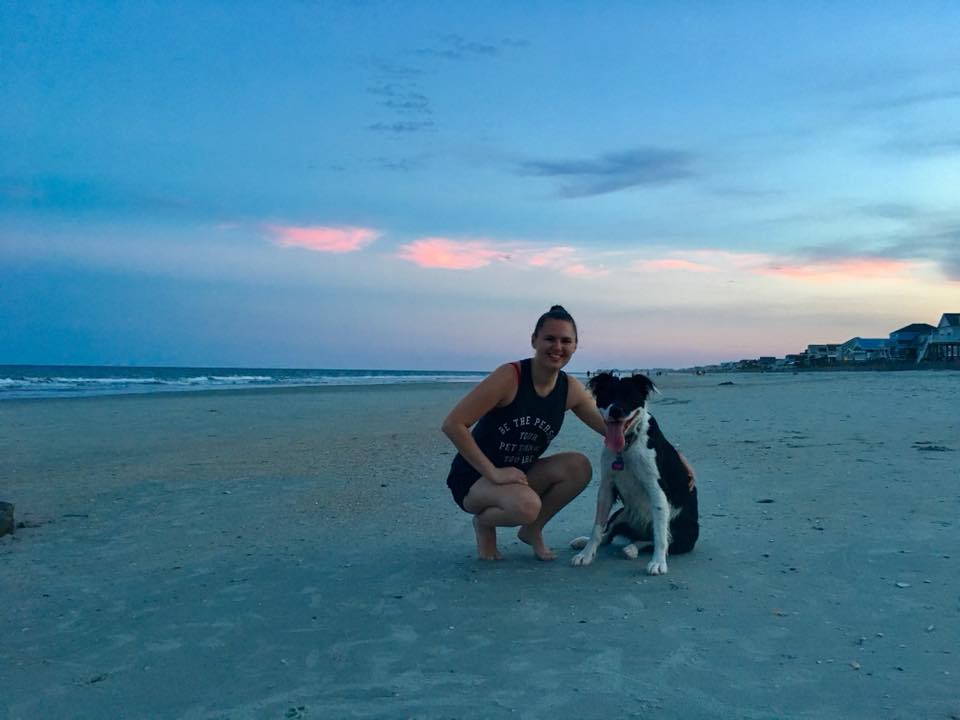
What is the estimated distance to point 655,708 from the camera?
2.62 meters

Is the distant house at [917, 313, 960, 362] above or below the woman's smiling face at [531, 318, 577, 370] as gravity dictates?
above

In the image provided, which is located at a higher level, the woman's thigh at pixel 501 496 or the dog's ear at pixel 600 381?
the dog's ear at pixel 600 381

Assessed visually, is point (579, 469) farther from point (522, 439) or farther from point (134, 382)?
point (134, 382)

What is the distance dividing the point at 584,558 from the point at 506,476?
717 mm

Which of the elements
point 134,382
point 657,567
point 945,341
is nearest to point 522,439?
point 657,567

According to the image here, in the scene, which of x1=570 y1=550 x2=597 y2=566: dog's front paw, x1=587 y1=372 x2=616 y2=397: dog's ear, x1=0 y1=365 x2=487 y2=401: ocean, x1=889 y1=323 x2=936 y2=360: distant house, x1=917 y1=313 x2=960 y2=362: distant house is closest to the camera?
x1=587 y1=372 x2=616 y2=397: dog's ear

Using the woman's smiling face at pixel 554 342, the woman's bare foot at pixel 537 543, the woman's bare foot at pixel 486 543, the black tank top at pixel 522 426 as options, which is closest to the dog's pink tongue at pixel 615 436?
the black tank top at pixel 522 426

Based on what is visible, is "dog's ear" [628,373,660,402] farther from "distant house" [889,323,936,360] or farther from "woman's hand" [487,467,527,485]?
"distant house" [889,323,936,360]

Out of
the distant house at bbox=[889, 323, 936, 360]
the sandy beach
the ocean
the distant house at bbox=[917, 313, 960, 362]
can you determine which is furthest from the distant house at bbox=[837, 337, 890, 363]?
the sandy beach

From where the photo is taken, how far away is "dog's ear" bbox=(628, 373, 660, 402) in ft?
14.1

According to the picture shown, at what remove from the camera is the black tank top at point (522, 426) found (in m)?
4.43

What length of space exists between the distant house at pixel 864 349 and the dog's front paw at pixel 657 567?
74402mm

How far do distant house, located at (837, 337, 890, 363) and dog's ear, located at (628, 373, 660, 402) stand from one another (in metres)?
74.3

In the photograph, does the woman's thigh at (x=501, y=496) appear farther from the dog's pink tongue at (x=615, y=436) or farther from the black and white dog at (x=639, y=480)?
the dog's pink tongue at (x=615, y=436)
